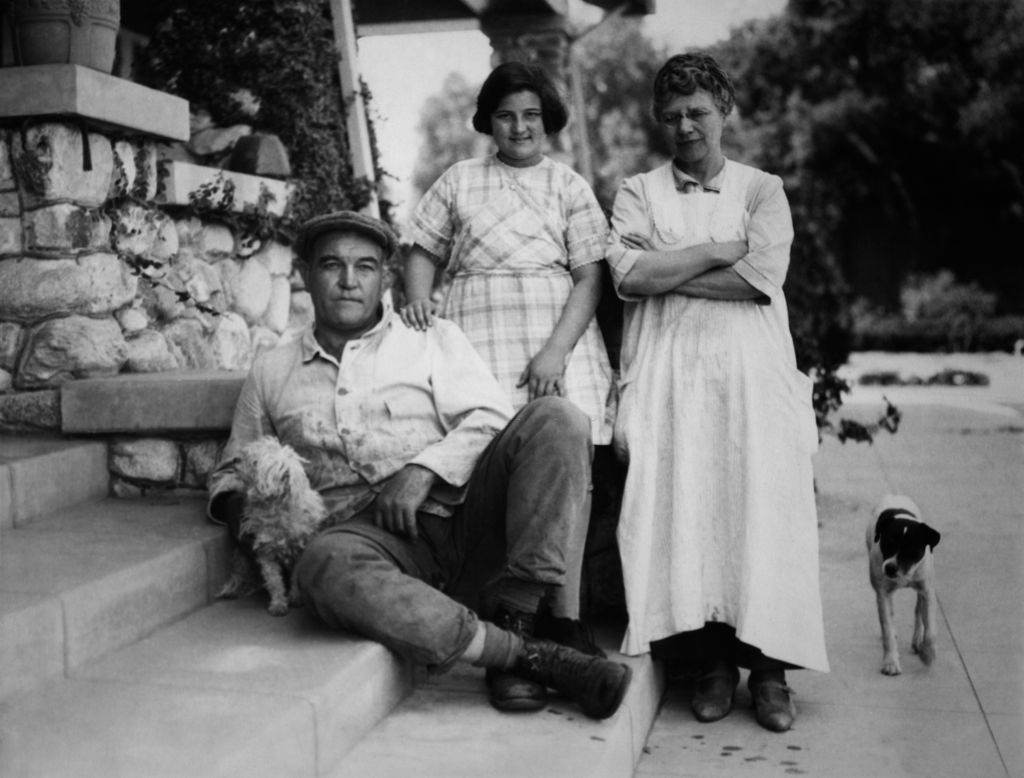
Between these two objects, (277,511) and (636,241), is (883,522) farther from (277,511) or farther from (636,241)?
(277,511)

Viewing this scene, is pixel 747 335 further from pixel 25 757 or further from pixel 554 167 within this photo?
pixel 25 757

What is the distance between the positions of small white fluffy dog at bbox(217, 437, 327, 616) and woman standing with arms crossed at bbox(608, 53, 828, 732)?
957 mm

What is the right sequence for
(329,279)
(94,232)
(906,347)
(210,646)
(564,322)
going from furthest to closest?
(906,347)
(94,232)
(564,322)
(329,279)
(210,646)

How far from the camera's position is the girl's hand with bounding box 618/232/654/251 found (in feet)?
11.5

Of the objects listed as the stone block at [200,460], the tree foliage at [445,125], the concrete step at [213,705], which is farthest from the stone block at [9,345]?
the tree foliage at [445,125]

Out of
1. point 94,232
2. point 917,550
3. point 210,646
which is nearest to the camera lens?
point 210,646

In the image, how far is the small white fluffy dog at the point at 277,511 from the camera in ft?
9.98

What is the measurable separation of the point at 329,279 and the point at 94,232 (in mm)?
1308

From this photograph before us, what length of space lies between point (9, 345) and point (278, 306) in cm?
205

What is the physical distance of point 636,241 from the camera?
3508mm

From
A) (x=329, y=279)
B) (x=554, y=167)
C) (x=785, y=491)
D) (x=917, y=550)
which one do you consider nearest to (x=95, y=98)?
(x=329, y=279)

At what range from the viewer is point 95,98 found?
3.94 m

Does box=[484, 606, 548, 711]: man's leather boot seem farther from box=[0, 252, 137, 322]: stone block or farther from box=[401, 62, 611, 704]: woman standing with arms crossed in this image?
box=[0, 252, 137, 322]: stone block

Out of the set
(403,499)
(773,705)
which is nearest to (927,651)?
(773,705)
